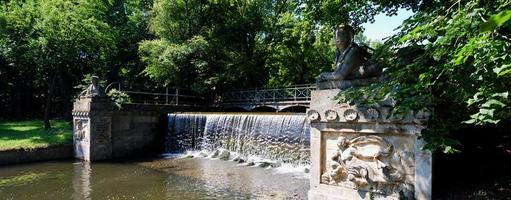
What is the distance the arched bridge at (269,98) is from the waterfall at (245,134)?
239 inches

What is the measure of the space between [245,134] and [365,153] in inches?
294

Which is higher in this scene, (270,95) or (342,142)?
(270,95)

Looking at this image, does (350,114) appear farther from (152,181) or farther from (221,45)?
(221,45)

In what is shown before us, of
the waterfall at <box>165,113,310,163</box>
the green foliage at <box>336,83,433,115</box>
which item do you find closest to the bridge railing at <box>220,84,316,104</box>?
the waterfall at <box>165,113,310,163</box>

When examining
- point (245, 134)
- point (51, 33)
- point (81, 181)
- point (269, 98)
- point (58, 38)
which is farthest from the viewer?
point (269, 98)

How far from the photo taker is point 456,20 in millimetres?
3033

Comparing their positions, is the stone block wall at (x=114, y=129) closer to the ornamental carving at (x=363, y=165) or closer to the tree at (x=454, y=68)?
the ornamental carving at (x=363, y=165)

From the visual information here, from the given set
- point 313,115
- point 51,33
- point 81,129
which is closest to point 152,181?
point 313,115

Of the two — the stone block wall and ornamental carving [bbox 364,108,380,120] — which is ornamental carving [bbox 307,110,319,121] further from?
the stone block wall

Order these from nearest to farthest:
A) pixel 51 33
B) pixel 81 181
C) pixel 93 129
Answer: pixel 81 181
pixel 93 129
pixel 51 33

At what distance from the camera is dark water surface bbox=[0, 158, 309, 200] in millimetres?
7754

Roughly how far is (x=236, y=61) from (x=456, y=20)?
19.2 m

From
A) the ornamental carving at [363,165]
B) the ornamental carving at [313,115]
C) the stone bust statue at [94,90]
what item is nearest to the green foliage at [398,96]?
the ornamental carving at [363,165]

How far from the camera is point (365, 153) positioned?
5.32m
